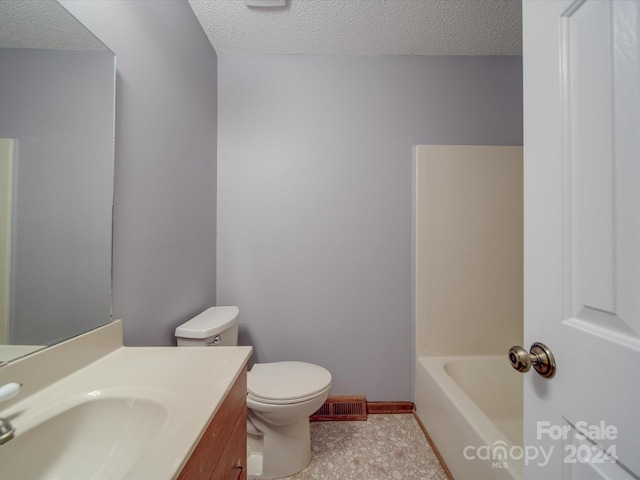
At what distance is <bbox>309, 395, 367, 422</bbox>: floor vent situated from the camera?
1564 mm

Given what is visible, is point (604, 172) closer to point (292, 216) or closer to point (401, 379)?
point (292, 216)

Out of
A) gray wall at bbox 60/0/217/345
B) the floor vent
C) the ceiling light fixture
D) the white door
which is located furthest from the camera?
the floor vent

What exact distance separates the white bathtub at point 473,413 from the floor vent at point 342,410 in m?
0.38

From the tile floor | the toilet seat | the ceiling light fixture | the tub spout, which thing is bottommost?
the tile floor

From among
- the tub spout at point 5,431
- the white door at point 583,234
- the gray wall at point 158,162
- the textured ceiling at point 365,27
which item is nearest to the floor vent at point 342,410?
the gray wall at point 158,162

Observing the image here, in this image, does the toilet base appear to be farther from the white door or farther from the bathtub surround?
the white door

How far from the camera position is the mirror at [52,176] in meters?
0.56

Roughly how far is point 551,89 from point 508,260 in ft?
4.80

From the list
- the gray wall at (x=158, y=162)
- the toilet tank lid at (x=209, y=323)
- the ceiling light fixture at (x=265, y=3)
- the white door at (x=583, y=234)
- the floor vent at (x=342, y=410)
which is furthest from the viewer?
the floor vent at (x=342, y=410)

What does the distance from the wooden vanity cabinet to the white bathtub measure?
3.07 feet

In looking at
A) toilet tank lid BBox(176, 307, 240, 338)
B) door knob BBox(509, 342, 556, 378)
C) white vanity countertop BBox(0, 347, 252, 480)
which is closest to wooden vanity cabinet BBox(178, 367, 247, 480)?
white vanity countertop BBox(0, 347, 252, 480)

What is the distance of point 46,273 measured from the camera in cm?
64

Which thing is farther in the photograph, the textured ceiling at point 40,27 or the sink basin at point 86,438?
the textured ceiling at point 40,27

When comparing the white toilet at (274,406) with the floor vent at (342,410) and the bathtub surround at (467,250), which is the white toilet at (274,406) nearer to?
the floor vent at (342,410)
